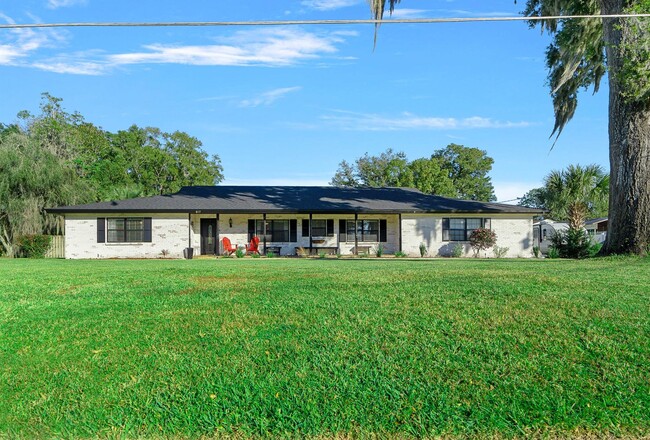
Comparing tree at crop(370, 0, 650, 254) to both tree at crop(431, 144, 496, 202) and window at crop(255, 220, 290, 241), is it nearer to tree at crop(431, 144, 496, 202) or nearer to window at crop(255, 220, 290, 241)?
window at crop(255, 220, 290, 241)

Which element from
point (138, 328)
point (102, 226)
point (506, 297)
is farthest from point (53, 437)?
point (102, 226)

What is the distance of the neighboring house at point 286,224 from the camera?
2447cm

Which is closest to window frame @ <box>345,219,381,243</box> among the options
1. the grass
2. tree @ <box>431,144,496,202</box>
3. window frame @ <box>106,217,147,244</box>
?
window frame @ <box>106,217,147,244</box>

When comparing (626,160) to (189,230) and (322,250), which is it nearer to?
(322,250)

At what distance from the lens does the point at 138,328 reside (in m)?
5.46

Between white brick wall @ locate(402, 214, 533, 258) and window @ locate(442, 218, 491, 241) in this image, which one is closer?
white brick wall @ locate(402, 214, 533, 258)

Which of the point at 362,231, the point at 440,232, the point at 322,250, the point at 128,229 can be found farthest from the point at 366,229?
the point at 128,229

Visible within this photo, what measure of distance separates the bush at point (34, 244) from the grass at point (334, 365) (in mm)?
19555

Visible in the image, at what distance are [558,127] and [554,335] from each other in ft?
50.7

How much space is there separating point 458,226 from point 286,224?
8.72 m

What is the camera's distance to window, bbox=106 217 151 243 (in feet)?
A: 80.9

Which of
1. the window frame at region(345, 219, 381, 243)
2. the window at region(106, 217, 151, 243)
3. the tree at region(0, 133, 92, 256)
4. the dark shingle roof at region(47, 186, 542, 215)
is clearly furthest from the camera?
the window frame at region(345, 219, 381, 243)

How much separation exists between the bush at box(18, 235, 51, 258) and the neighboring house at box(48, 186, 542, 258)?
116cm

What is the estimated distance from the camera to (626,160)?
1367 cm
